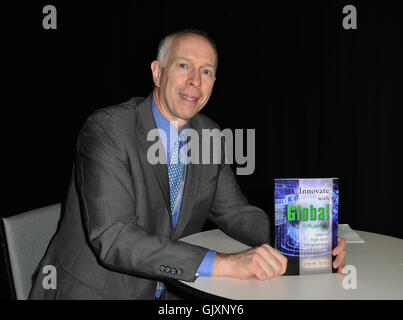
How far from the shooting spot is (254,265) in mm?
A: 1189

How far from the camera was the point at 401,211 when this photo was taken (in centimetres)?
391

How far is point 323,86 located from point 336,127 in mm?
395

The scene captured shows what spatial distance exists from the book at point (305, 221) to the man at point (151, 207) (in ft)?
0.16

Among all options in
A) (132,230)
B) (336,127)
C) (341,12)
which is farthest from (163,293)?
(341,12)

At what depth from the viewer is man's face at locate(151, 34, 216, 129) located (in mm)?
1646

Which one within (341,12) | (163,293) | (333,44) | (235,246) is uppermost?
(341,12)

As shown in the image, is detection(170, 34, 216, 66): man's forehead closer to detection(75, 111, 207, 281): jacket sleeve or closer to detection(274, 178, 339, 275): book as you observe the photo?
detection(75, 111, 207, 281): jacket sleeve

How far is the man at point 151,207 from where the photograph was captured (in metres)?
1.25

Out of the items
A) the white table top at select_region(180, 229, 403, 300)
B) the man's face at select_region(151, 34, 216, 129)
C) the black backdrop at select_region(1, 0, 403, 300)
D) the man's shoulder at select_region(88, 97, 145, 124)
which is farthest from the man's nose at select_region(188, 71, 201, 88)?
the black backdrop at select_region(1, 0, 403, 300)

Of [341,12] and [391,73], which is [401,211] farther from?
[341,12]

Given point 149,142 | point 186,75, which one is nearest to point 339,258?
point 149,142

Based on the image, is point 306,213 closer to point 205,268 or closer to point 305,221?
point 305,221

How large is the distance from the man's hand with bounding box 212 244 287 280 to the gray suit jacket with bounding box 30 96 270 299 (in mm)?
73

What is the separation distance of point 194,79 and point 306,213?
72cm
